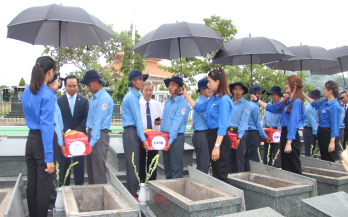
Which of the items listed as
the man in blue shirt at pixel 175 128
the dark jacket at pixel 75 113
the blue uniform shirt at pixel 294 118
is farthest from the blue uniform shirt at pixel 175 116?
the blue uniform shirt at pixel 294 118

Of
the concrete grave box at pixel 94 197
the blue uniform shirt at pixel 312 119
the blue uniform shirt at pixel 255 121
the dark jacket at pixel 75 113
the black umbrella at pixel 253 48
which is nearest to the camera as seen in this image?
the concrete grave box at pixel 94 197

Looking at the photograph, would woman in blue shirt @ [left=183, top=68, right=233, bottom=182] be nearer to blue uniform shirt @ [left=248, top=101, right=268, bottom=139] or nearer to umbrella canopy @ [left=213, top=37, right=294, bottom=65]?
umbrella canopy @ [left=213, top=37, right=294, bottom=65]

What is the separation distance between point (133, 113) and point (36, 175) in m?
1.38

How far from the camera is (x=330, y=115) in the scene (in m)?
4.40

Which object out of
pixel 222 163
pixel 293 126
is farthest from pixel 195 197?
pixel 293 126

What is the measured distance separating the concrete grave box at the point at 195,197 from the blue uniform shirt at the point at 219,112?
601 millimetres

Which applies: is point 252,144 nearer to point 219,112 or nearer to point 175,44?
point 219,112

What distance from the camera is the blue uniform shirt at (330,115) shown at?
171 inches

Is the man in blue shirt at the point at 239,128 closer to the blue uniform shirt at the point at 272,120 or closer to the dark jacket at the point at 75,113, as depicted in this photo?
the blue uniform shirt at the point at 272,120

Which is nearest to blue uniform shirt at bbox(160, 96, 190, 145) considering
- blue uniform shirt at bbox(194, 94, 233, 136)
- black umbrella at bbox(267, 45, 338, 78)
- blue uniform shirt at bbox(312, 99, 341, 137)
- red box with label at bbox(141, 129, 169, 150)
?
red box with label at bbox(141, 129, 169, 150)

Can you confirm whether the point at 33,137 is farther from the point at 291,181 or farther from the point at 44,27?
the point at 291,181

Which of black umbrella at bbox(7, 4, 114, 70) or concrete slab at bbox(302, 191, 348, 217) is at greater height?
black umbrella at bbox(7, 4, 114, 70)

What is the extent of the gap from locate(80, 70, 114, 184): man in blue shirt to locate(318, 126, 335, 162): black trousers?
3.72 m

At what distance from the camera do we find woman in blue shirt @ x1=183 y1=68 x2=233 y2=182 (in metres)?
3.06
